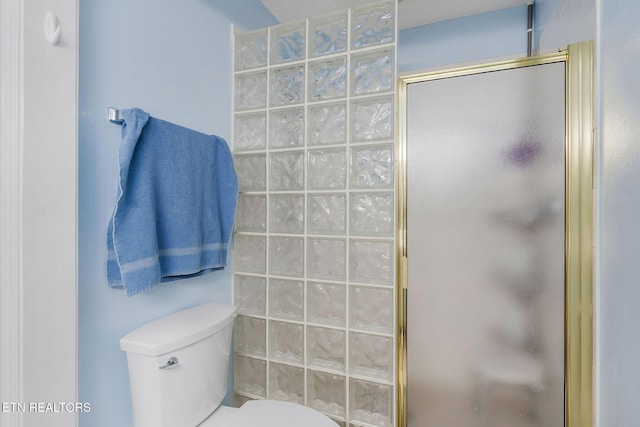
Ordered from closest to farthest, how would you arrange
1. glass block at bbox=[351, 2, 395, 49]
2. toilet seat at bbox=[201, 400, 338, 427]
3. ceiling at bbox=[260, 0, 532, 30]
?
toilet seat at bbox=[201, 400, 338, 427] < glass block at bbox=[351, 2, 395, 49] < ceiling at bbox=[260, 0, 532, 30]

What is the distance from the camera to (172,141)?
1.15 metres

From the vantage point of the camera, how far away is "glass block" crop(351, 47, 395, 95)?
1288 mm

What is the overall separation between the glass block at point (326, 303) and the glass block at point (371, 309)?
5 cm

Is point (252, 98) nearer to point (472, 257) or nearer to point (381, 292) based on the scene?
point (381, 292)

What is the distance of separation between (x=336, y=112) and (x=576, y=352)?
4.14ft

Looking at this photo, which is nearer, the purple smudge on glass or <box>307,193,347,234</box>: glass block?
the purple smudge on glass

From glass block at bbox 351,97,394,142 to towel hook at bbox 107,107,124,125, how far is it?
0.86 meters

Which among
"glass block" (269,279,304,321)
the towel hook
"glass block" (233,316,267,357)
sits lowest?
"glass block" (233,316,267,357)

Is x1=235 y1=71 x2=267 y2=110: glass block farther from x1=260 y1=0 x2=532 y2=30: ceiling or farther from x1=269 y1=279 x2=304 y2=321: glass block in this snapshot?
x1=269 y1=279 x2=304 y2=321: glass block

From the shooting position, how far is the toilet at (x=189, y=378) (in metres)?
0.97

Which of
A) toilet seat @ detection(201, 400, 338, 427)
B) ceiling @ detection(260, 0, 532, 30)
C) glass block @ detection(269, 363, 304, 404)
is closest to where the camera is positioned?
toilet seat @ detection(201, 400, 338, 427)

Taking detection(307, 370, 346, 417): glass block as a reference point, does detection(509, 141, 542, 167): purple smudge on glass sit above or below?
above

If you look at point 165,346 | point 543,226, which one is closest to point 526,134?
point 543,226
